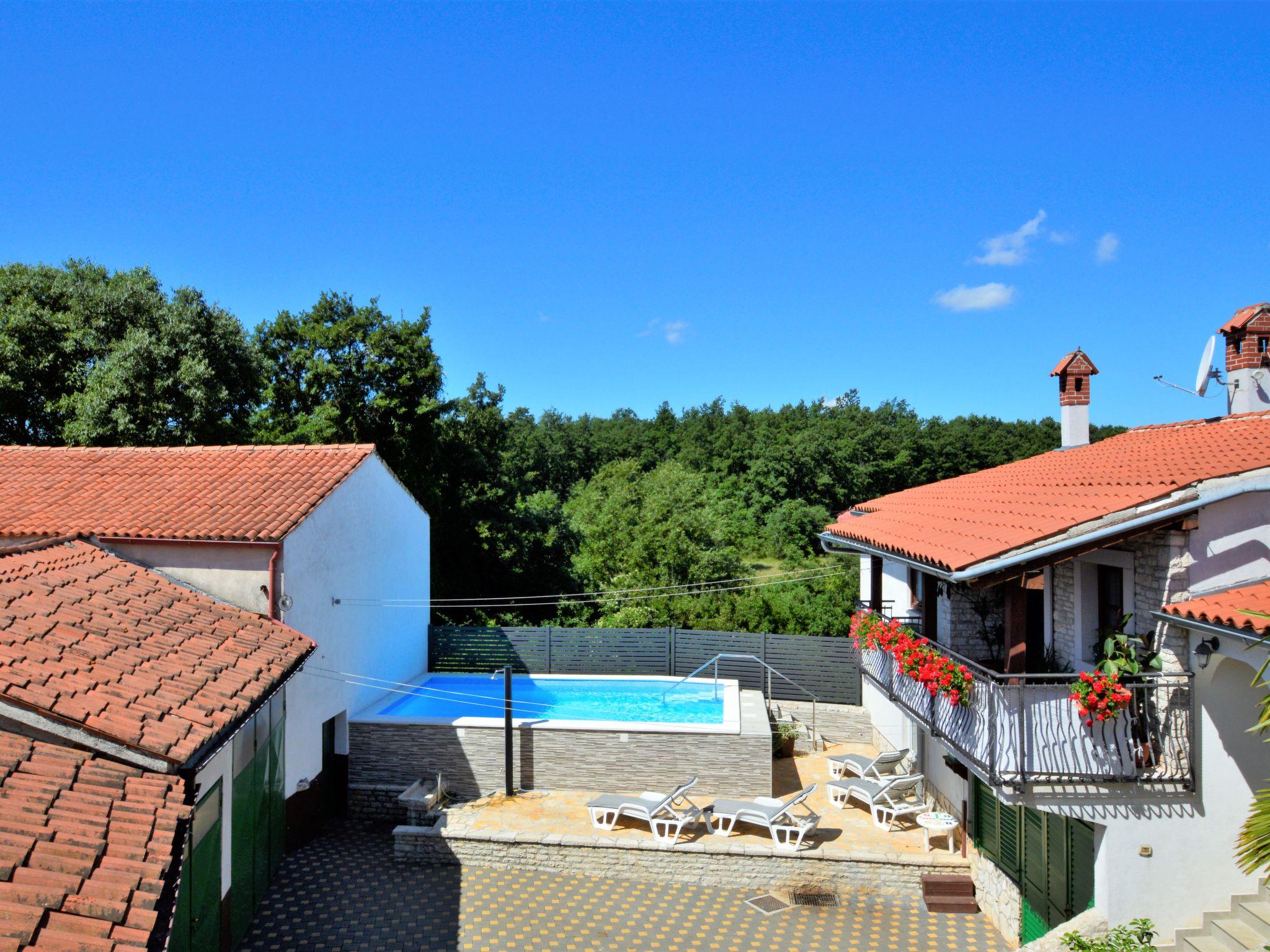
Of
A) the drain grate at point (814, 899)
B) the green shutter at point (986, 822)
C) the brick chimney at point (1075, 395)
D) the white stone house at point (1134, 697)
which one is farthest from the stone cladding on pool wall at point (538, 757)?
the brick chimney at point (1075, 395)

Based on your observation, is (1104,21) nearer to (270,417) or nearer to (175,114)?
(175,114)

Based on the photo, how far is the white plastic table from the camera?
1222 centimetres

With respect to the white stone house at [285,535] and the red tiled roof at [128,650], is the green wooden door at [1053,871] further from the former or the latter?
the white stone house at [285,535]

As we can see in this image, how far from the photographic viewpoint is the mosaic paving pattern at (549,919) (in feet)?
34.2

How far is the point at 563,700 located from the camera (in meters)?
19.0

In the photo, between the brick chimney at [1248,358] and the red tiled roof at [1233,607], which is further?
the brick chimney at [1248,358]

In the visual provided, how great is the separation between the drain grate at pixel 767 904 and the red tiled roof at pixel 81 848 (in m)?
8.67

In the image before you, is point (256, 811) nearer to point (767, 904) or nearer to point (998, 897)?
point (767, 904)

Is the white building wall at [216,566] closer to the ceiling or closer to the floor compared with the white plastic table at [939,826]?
closer to the ceiling

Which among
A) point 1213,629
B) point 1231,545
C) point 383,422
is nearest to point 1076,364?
point 1231,545

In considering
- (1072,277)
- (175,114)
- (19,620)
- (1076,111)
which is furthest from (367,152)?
(1072,277)

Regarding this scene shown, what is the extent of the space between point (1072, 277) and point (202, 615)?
23520mm

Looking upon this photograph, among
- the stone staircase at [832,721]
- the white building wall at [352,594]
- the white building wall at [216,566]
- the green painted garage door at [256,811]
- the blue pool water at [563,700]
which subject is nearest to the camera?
the green painted garage door at [256,811]

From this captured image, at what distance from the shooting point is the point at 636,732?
15.2m
